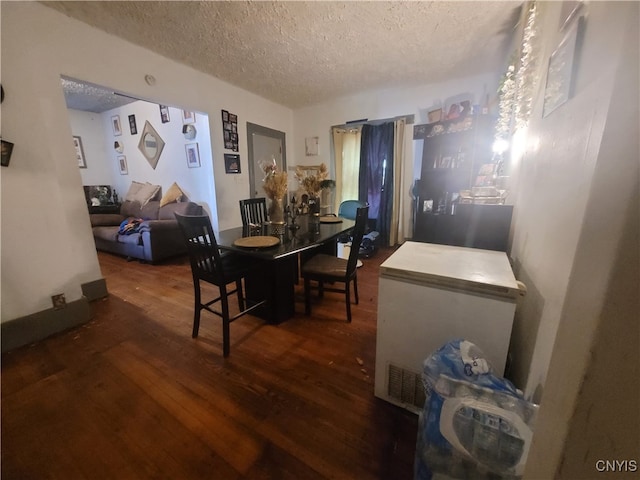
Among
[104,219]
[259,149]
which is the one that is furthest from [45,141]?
[104,219]

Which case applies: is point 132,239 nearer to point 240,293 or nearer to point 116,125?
point 240,293

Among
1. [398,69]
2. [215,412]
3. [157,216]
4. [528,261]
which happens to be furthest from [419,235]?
[157,216]

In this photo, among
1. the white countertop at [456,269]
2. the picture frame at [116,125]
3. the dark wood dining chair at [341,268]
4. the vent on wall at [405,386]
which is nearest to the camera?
the white countertop at [456,269]

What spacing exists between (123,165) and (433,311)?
642cm

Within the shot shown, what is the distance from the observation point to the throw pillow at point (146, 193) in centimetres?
433

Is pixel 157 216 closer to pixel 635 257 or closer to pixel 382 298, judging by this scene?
pixel 382 298

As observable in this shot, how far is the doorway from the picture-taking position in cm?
402

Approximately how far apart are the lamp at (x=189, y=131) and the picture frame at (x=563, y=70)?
12.9 feet

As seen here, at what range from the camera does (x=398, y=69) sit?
309 cm

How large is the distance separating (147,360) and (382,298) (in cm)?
161

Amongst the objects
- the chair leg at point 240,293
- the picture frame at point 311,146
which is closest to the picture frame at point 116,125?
the picture frame at point 311,146

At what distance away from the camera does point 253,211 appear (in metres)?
2.73

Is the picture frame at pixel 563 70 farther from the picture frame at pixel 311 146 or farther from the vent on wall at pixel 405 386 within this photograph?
the picture frame at pixel 311 146

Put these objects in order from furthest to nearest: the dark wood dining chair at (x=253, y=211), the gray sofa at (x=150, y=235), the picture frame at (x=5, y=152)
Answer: the gray sofa at (x=150, y=235)
the dark wood dining chair at (x=253, y=211)
the picture frame at (x=5, y=152)
